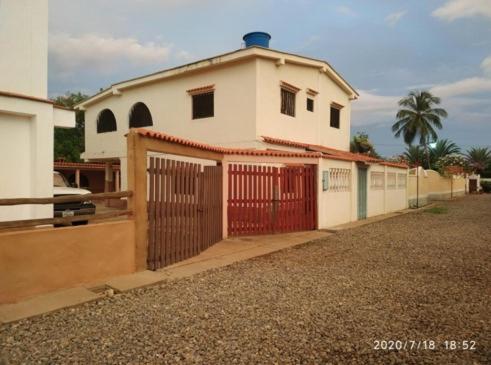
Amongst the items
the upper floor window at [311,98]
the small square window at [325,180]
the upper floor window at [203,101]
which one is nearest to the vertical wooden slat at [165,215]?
the small square window at [325,180]

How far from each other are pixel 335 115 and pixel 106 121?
12.4m

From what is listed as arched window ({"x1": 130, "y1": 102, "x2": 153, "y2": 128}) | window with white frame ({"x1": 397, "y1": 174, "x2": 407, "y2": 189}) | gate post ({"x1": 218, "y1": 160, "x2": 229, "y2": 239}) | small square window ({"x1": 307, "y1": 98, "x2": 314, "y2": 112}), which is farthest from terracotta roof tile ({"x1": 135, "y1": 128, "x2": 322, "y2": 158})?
window with white frame ({"x1": 397, "y1": 174, "x2": 407, "y2": 189})

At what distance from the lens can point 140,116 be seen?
17.7 m

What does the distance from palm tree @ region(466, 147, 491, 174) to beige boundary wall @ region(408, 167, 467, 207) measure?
9.84 metres

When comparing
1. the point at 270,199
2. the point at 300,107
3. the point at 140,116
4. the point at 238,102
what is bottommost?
the point at 270,199

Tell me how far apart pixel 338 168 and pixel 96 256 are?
9151 millimetres

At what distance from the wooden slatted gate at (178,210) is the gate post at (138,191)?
13 centimetres

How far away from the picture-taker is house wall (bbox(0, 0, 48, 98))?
22.4 ft

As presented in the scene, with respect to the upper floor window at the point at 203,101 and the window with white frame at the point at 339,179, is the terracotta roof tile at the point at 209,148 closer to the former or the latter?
the window with white frame at the point at 339,179

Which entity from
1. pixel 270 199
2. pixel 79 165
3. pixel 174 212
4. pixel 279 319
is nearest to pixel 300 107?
pixel 270 199

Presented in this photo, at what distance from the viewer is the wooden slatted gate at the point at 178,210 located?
621 centimetres

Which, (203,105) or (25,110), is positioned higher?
(203,105)

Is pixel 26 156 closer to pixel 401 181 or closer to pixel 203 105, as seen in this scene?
pixel 203 105

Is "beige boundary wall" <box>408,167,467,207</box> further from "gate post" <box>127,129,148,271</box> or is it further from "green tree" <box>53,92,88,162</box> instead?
"green tree" <box>53,92,88,162</box>
